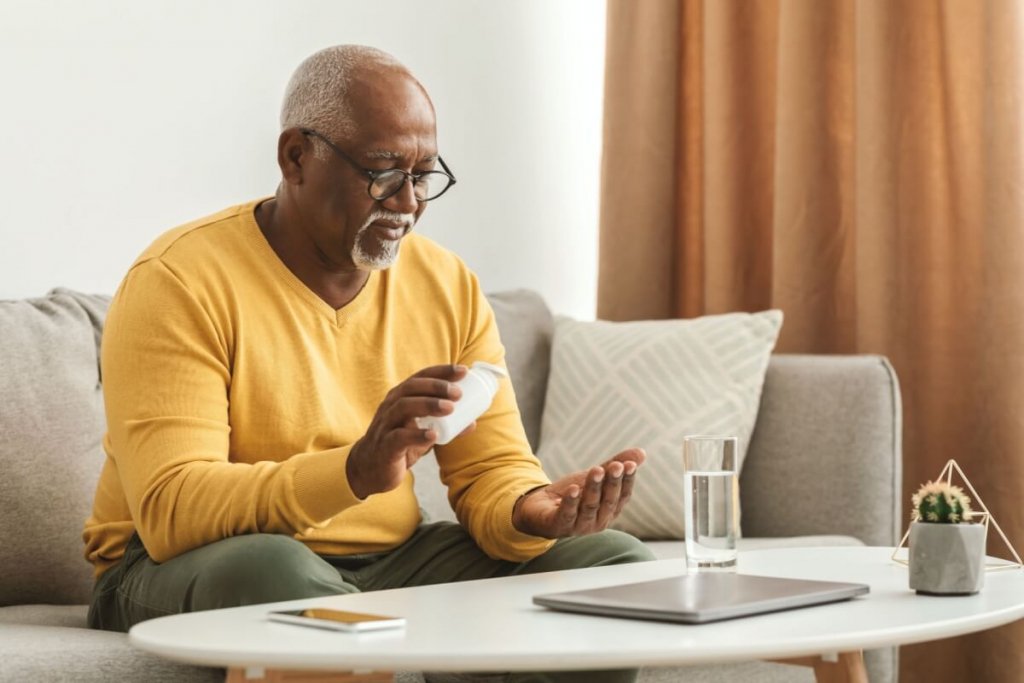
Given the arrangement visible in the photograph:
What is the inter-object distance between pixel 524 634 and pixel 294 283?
797 mm

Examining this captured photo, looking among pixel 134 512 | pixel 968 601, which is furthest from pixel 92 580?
pixel 968 601

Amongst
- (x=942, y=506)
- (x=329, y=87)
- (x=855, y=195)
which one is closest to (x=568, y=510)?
(x=942, y=506)

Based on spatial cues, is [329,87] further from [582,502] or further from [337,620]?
[337,620]

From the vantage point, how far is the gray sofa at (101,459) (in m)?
1.57

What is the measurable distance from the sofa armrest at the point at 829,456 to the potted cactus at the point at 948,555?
1.00 m

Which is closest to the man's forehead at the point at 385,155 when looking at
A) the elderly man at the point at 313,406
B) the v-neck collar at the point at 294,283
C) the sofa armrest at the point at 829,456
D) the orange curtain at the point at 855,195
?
the elderly man at the point at 313,406

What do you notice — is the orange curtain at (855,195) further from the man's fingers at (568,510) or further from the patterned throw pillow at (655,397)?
the man's fingers at (568,510)

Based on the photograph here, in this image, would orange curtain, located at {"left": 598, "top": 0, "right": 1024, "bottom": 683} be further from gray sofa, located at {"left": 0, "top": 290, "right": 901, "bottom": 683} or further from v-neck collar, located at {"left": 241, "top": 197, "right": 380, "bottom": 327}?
v-neck collar, located at {"left": 241, "top": 197, "right": 380, "bottom": 327}

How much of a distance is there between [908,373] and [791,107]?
59 centimetres

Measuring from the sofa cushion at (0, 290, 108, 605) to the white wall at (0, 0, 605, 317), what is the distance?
14.0 inches

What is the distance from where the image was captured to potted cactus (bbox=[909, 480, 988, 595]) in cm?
133

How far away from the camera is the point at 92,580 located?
A: 1.97 meters

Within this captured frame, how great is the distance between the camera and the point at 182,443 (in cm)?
156

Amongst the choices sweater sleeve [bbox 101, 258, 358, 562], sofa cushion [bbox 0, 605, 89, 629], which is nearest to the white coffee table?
sweater sleeve [bbox 101, 258, 358, 562]
